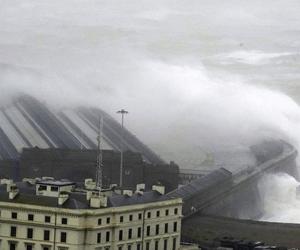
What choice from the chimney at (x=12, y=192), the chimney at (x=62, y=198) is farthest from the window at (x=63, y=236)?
the chimney at (x=12, y=192)

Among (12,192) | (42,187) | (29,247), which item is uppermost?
(42,187)

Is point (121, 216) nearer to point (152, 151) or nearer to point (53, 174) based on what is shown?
point (53, 174)

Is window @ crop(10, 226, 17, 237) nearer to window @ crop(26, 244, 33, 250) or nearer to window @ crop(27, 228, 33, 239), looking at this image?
window @ crop(27, 228, 33, 239)

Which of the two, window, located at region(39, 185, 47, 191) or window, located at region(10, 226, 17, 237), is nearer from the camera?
window, located at region(10, 226, 17, 237)

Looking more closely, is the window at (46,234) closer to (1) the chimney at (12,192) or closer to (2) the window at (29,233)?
(2) the window at (29,233)

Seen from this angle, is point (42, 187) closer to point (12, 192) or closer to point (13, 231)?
point (12, 192)

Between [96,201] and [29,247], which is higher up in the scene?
[96,201]

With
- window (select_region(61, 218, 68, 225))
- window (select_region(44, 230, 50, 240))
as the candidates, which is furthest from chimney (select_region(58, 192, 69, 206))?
window (select_region(44, 230, 50, 240))

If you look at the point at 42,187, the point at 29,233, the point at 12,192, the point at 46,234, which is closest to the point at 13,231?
the point at 29,233

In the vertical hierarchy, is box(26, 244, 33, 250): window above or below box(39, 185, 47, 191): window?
below
